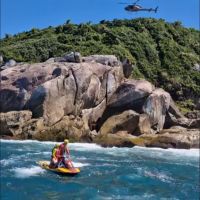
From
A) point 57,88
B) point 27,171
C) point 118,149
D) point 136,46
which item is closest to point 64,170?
point 27,171

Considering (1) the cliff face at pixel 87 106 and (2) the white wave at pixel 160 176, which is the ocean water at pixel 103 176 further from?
(1) the cliff face at pixel 87 106

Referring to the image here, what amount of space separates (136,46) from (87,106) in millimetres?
30767

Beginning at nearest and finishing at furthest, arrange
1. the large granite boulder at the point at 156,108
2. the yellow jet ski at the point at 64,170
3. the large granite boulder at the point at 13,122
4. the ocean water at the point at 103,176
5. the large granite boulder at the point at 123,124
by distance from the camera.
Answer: the ocean water at the point at 103,176 < the yellow jet ski at the point at 64,170 < the large granite boulder at the point at 13,122 < the large granite boulder at the point at 123,124 < the large granite boulder at the point at 156,108

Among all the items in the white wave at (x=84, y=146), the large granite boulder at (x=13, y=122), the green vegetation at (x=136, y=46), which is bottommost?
the white wave at (x=84, y=146)

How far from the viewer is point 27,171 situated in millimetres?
30344

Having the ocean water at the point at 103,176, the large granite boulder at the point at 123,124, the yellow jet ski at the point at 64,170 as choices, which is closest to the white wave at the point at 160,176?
the ocean water at the point at 103,176

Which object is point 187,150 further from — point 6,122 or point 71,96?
point 6,122

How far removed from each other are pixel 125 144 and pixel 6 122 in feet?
38.2

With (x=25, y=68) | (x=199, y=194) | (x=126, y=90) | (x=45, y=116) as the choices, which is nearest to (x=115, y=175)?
(x=199, y=194)

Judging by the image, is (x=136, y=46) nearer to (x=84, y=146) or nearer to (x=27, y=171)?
(x=84, y=146)

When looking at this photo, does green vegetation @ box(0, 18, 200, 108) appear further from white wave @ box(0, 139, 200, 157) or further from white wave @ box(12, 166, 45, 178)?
white wave @ box(12, 166, 45, 178)

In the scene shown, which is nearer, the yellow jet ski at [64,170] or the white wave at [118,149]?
the yellow jet ski at [64,170]

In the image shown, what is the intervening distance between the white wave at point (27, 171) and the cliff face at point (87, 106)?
51.8 ft

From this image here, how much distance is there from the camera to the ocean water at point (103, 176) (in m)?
25.7
